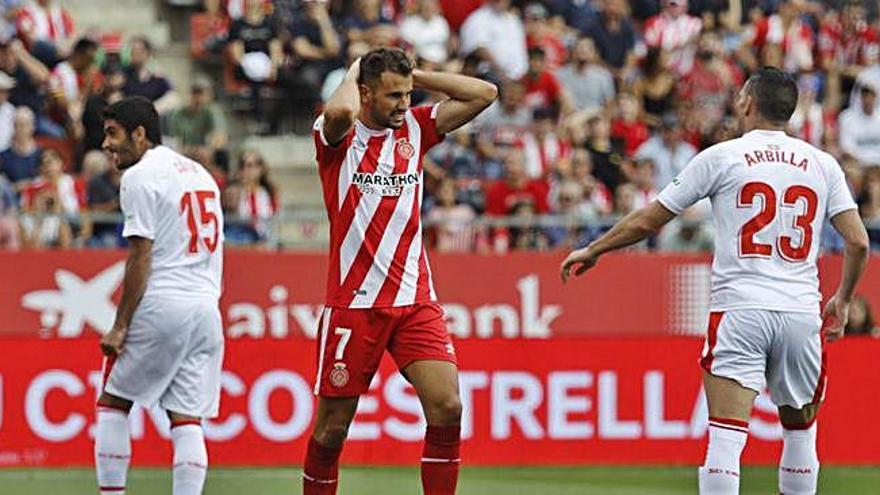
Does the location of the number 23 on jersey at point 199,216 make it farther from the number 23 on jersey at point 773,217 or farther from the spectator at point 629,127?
the spectator at point 629,127

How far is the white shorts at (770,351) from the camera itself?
982cm

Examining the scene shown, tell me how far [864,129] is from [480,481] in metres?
8.79

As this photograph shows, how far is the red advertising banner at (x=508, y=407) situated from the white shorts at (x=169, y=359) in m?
3.91

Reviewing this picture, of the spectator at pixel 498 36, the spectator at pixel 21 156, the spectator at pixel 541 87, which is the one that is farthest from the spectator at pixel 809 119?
the spectator at pixel 21 156

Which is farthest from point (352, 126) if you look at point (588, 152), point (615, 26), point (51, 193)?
point (615, 26)

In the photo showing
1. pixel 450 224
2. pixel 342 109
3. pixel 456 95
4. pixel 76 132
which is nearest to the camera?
pixel 342 109

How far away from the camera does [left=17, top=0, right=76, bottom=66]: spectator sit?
66.9 ft

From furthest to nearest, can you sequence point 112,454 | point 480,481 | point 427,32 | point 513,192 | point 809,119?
point 809,119 → point 427,32 → point 513,192 → point 480,481 → point 112,454

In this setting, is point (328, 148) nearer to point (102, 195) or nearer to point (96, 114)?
point (102, 195)

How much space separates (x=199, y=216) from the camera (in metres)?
10.9

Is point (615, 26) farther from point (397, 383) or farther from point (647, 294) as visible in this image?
point (397, 383)

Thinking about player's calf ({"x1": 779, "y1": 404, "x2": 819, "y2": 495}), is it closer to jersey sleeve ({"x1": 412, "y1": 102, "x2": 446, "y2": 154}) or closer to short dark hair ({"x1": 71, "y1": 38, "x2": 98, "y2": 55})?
jersey sleeve ({"x1": 412, "y1": 102, "x2": 446, "y2": 154})

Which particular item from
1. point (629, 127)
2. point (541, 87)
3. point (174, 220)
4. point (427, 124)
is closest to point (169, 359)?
point (174, 220)

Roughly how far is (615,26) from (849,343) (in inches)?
306
